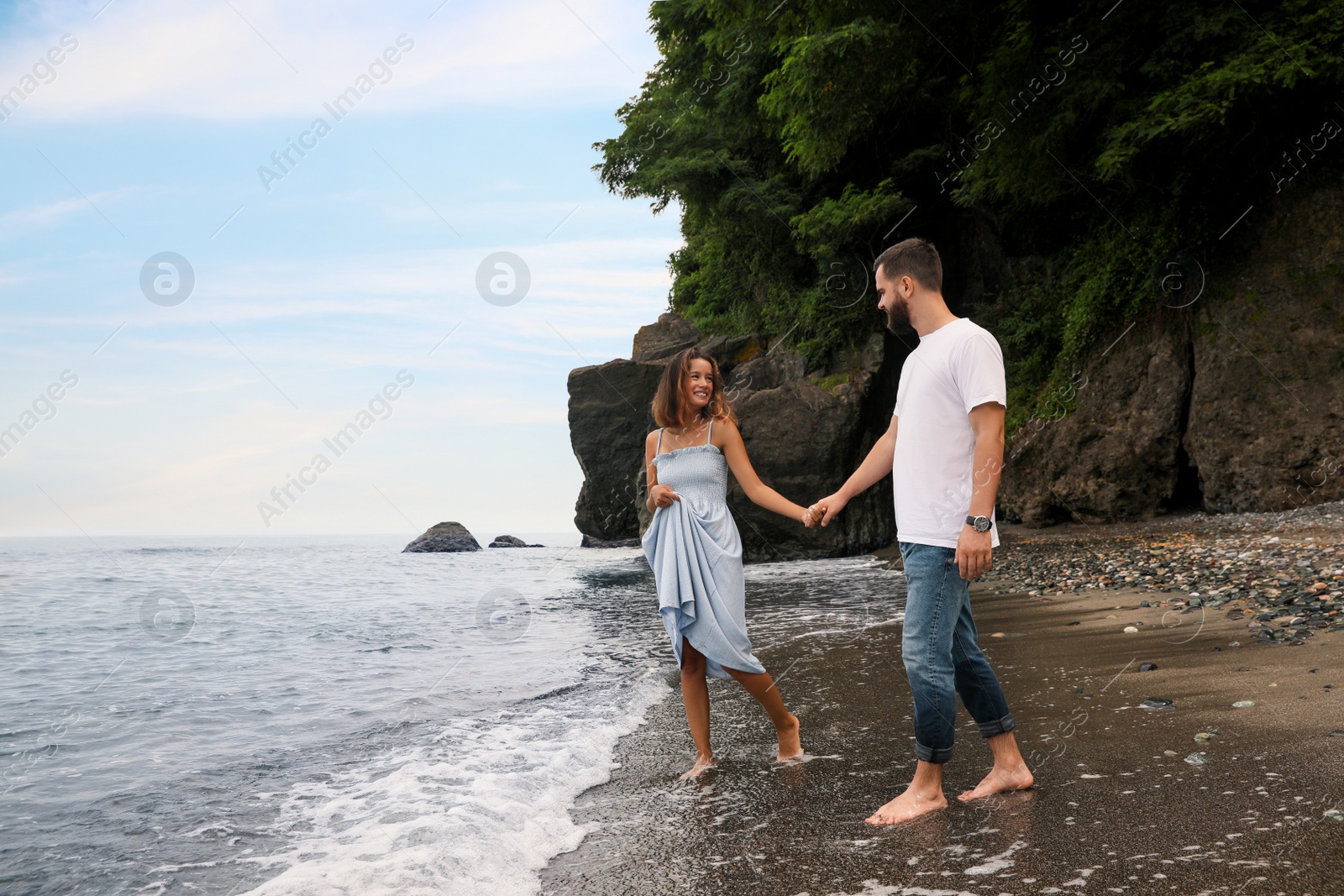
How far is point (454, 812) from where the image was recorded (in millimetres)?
3771

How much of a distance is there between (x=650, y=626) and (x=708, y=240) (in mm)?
19046

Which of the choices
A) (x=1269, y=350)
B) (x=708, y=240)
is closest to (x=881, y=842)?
(x=1269, y=350)

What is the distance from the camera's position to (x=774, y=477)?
757 inches

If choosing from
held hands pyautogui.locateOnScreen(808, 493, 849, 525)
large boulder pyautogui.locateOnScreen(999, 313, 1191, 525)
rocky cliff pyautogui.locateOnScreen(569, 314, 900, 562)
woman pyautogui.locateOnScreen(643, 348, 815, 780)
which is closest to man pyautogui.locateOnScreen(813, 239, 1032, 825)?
held hands pyautogui.locateOnScreen(808, 493, 849, 525)

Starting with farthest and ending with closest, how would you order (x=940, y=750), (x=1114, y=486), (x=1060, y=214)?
(x=1060, y=214) → (x=1114, y=486) → (x=940, y=750)

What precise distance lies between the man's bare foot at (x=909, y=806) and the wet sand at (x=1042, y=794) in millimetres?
38

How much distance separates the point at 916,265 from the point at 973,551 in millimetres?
1101

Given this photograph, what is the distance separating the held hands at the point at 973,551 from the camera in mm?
2979

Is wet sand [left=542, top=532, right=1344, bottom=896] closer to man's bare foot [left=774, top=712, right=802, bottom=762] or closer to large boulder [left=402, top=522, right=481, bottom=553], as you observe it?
man's bare foot [left=774, top=712, right=802, bottom=762]

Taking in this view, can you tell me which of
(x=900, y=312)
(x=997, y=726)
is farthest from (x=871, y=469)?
(x=997, y=726)

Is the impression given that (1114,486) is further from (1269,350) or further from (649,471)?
(649,471)

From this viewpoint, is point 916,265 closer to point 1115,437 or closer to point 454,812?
point 454,812

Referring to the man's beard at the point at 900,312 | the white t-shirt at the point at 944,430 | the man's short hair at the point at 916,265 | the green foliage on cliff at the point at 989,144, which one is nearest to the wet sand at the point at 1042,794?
the white t-shirt at the point at 944,430

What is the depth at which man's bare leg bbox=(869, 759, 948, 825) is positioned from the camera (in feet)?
10.2
